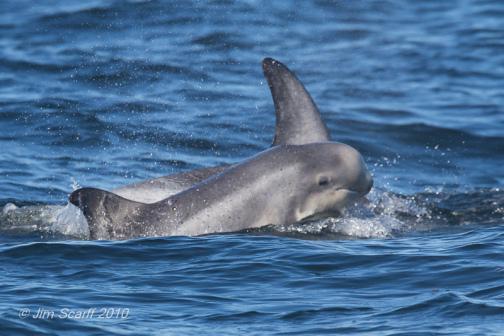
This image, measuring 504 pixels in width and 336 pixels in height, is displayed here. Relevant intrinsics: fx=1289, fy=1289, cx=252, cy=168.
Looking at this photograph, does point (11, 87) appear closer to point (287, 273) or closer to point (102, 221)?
point (102, 221)

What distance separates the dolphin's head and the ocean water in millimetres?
283

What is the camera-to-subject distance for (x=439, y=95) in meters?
27.0

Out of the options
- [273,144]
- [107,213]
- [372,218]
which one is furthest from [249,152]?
[107,213]

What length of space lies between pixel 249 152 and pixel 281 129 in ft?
17.4

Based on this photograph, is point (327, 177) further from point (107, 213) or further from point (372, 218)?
point (107, 213)

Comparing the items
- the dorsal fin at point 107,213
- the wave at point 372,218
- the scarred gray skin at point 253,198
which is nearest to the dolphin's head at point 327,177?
the scarred gray skin at point 253,198

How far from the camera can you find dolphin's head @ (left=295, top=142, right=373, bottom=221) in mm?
15414

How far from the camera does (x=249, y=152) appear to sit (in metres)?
22.0

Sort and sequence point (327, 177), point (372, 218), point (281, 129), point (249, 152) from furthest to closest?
point (249, 152), point (281, 129), point (372, 218), point (327, 177)

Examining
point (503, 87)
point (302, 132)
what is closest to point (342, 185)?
point (302, 132)

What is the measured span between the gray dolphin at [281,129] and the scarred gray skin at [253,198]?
3.28ft

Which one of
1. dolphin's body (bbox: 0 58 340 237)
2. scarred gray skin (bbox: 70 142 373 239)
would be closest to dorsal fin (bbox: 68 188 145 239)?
scarred gray skin (bbox: 70 142 373 239)

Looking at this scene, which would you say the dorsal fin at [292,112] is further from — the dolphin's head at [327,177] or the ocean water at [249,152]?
the ocean water at [249,152]

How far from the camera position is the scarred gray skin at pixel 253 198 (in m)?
14.5
